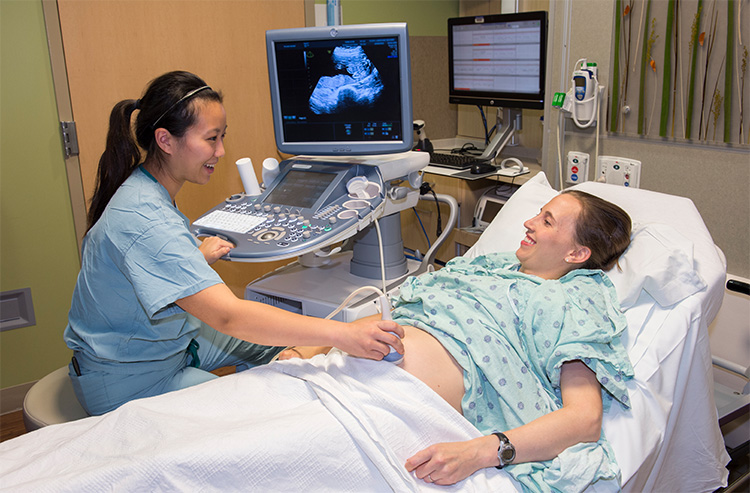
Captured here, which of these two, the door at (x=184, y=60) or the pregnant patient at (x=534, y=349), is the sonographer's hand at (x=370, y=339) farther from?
the door at (x=184, y=60)

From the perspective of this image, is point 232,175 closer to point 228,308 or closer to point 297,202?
point 297,202

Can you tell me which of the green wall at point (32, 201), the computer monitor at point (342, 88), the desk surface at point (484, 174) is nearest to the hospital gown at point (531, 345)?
the computer monitor at point (342, 88)

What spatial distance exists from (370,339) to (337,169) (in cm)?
81

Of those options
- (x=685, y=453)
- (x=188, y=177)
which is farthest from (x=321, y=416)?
(x=685, y=453)

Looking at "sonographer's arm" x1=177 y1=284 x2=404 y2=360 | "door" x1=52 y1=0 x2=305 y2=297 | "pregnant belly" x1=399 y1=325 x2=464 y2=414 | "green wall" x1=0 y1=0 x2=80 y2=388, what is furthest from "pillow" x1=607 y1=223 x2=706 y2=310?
"green wall" x1=0 y1=0 x2=80 y2=388

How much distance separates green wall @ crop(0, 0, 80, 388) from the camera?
2.24 m

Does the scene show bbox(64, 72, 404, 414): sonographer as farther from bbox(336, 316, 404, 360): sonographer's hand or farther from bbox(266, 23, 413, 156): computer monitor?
bbox(266, 23, 413, 156): computer monitor

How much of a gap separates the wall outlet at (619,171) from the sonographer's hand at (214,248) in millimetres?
1413

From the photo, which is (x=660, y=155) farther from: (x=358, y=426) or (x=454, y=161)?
(x=358, y=426)

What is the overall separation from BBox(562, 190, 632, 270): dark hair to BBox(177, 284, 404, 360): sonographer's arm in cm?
59

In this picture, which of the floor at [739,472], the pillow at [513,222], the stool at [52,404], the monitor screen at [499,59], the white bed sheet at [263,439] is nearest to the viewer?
the white bed sheet at [263,439]

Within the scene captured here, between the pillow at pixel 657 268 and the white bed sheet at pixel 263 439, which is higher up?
the pillow at pixel 657 268

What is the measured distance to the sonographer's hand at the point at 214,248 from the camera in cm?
154

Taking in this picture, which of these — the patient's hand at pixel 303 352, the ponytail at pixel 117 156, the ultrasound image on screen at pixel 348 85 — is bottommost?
the patient's hand at pixel 303 352
